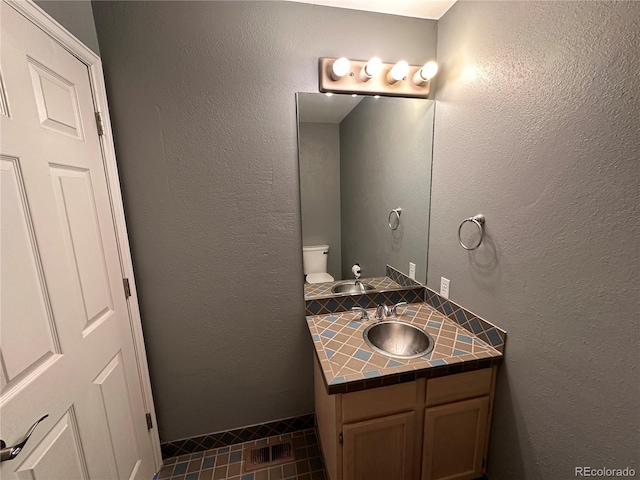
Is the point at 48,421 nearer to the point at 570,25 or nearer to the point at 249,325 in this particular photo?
the point at 249,325

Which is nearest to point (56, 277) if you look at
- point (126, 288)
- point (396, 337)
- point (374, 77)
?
point (126, 288)

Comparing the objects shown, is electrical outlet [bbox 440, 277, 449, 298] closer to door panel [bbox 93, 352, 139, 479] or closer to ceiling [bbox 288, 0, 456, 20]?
ceiling [bbox 288, 0, 456, 20]

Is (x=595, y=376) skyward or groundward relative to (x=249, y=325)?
skyward

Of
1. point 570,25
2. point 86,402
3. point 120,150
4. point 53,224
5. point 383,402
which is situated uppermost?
point 570,25

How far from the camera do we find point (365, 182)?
65.7 inches

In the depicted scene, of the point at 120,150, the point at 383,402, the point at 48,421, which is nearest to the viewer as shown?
the point at 48,421

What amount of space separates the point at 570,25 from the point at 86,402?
213 cm

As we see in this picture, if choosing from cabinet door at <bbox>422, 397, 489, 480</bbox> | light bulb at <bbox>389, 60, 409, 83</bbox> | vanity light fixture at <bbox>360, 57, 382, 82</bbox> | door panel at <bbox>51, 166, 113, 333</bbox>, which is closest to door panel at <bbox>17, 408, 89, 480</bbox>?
door panel at <bbox>51, 166, 113, 333</bbox>

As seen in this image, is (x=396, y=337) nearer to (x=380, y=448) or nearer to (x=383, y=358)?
(x=383, y=358)

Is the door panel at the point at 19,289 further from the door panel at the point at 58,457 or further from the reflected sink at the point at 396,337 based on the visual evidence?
the reflected sink at the point at 396,337

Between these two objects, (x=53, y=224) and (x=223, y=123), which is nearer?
(x=53, y=224)

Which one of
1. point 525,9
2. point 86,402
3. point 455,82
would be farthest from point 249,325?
point 525,9

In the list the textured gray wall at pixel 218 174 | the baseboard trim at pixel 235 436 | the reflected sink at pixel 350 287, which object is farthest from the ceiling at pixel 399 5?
the baseboard trim at pixel 235 436

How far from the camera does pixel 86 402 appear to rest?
0.95 metres
